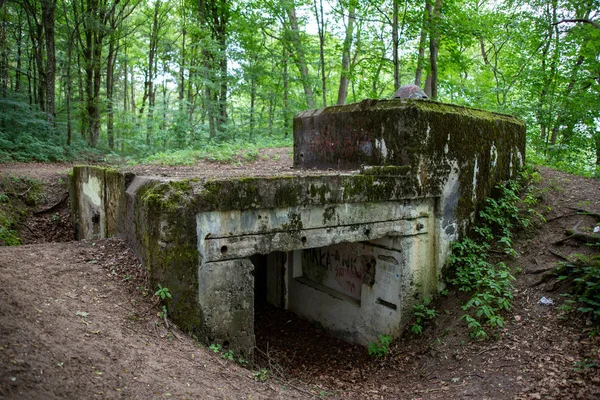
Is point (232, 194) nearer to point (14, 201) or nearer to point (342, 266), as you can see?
point (342, 266)

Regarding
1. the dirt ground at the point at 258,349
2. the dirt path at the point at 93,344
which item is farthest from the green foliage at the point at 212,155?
the dirt path at the point at 93,344

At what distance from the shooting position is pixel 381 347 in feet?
18.0

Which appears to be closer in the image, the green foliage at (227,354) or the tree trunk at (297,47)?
the green foliage at (227,354)

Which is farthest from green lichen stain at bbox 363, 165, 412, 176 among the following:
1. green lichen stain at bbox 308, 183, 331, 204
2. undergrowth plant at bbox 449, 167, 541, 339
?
undergrowth plant at bbox 449, 167, 541, 339

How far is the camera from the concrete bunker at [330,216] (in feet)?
12.8

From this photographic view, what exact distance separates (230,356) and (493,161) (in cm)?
492

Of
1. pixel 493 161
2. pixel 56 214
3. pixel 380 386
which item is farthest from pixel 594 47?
→ pixel 56 214

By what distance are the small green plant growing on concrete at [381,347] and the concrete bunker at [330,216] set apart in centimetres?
17

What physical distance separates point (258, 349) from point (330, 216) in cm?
169

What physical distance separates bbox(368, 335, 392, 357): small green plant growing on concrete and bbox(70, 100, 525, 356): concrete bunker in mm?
167

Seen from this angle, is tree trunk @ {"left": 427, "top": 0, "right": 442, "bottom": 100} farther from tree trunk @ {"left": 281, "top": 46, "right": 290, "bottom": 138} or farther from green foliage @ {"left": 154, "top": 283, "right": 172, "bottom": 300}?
green foliage @ {"left": 154, "top": 283, "right": 172, "bottom": 300}

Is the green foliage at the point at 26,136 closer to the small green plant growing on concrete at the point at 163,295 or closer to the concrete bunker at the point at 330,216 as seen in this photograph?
the concrete bunker at the point at 330,216

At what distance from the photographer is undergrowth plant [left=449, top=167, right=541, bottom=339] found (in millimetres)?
4805

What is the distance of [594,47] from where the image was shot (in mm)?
8906
